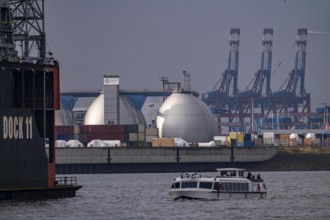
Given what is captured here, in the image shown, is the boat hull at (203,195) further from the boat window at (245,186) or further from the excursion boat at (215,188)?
the boat window at (245,186)

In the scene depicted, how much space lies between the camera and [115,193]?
134125 mm

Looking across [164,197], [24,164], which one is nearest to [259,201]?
[164,197]

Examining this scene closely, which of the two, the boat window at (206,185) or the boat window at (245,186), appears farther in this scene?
the boat window at (245,186)

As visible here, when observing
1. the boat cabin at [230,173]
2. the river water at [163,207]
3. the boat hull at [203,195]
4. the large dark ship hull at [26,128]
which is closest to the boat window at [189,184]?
the boat hull at [203,195]

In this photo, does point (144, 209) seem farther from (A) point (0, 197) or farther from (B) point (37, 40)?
(B) point (37, 40)

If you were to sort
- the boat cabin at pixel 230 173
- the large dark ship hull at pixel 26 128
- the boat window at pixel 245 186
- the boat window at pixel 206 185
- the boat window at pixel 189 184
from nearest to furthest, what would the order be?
the large dark ship hull at pixel 26 128 < the boat window at pixel 206 185 < the boat window at pixel 189 184 < the boat window at pixel 245 186 < the boat cabin at pixel 230 173

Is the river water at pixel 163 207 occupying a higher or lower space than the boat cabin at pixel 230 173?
→ lower

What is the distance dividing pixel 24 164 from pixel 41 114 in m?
5.36

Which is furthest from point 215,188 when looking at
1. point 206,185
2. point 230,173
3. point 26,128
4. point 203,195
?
point 26,128

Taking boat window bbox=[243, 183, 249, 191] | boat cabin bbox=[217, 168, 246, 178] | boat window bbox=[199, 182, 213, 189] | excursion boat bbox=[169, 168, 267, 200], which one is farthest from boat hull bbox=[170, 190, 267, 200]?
boat cabin bbox=[217, 168, 246, 178]

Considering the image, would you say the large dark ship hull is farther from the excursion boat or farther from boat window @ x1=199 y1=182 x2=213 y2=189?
boat window @ x1=199 y1=182 x2=213 y2=189

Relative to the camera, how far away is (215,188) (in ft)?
378

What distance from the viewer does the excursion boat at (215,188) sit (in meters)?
115

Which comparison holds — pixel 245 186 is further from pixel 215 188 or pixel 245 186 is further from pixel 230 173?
pixel 215 188
